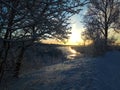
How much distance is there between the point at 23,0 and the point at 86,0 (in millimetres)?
1388

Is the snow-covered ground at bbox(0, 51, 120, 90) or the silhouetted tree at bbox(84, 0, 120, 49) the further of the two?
the silhouetted tree at bbox(84, 0, 120, 49)

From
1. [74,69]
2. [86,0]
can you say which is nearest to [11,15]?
[86,0]

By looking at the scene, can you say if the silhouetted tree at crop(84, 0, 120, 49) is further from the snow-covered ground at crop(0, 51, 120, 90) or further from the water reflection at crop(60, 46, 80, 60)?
the snow-covered ground at crop(0, 51, 120, 90)

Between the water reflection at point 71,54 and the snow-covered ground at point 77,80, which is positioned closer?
the snow-covered ground at point 77,80

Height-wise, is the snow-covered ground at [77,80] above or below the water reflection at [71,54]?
below

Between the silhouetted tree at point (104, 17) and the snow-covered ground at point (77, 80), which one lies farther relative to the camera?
the silhouetted tree at point (104, 17)

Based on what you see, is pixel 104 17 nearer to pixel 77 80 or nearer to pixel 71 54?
pixel 71 54

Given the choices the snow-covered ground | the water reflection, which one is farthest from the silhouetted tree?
the snow-covered ground

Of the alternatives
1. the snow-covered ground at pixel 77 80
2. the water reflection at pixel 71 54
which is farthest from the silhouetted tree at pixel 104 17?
the snow-covered ground at pixel 77 80

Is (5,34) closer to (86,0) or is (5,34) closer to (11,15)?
(11,15)

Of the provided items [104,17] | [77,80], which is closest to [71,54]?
[104,17]

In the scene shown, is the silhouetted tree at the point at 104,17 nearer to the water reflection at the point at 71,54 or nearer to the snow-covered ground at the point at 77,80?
the water reflection at the point at 71,54

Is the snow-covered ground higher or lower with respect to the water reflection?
lower

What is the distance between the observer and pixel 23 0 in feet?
19.1
